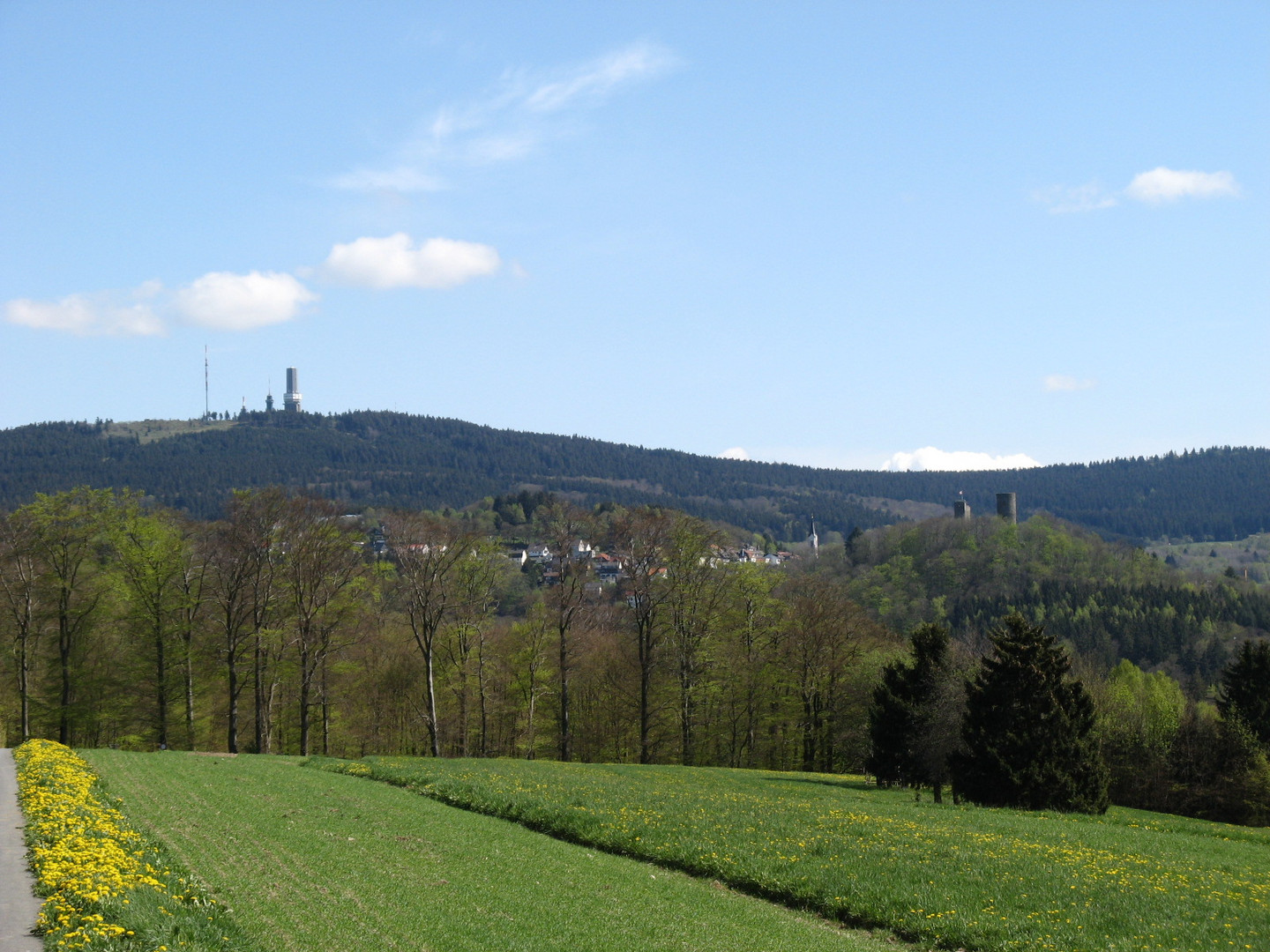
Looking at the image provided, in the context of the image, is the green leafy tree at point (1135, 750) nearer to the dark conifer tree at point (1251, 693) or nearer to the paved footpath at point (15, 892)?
the dark conifer tree at point (1251, 693)

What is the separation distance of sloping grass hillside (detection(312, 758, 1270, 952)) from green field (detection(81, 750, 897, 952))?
95 cm

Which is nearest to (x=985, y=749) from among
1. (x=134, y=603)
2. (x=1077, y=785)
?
(x=1077, y=785)

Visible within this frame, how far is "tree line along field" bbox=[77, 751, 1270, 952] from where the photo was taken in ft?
48.9

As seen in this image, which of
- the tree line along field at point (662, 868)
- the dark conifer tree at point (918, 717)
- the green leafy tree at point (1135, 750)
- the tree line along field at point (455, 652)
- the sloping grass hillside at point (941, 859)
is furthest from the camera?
the green leafy tree at point (1135, 750)

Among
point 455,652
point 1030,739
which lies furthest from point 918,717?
point 455,652

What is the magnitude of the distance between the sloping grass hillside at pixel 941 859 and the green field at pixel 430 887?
3.12ft

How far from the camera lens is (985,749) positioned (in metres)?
38.8

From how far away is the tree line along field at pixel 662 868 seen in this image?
1490 cm

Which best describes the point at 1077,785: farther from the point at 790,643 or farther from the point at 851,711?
the point at 790,643

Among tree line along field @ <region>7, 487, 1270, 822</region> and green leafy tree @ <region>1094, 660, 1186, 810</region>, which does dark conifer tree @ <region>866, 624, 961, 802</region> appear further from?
green leafy tree @ <region>1094, 660, 1186, 810</region>

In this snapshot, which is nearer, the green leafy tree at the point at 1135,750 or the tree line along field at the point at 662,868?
the tree line along field at the point at 662,868

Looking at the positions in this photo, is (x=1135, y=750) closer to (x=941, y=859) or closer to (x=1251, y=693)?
(x=1251, y=693)

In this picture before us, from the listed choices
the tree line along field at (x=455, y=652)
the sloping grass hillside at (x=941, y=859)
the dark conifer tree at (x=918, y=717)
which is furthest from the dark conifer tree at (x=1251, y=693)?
the sloping grass hillside at (x=941, y=859)

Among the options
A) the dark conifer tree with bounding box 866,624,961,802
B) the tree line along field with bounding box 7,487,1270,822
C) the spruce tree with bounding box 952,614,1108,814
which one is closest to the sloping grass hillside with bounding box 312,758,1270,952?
the spruce tree with bounding box 952,614,1108,814
